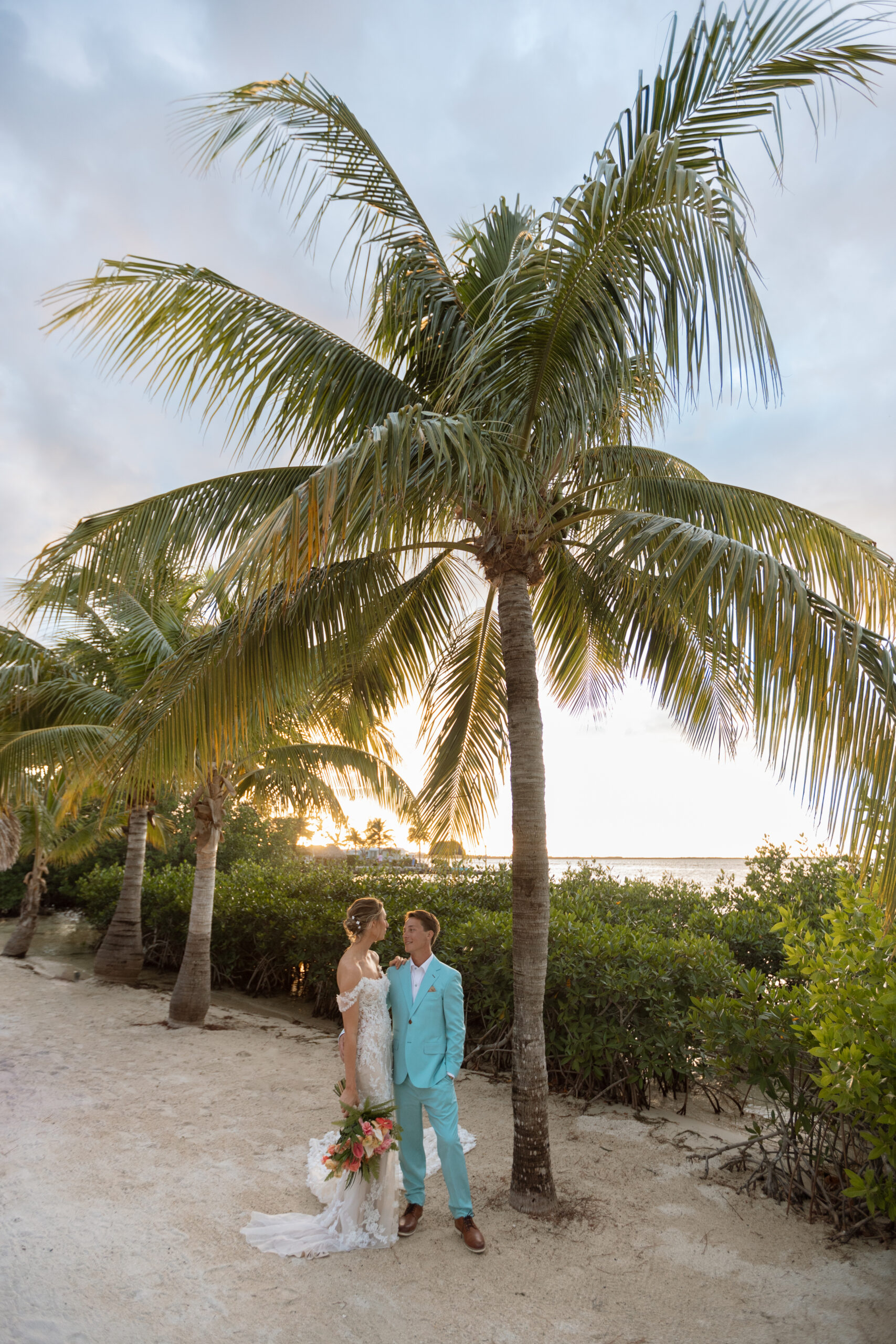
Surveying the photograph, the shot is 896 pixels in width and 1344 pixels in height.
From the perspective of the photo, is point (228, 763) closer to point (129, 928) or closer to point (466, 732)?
point (466, 732)

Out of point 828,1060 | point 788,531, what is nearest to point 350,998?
point 828,1060

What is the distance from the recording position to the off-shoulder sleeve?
482 centimetres

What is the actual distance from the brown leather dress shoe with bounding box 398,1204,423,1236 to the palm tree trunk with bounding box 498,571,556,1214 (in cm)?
68

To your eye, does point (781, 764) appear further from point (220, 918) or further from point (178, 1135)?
point (220, 918)

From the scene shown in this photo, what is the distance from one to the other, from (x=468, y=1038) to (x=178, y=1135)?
335 centimetres

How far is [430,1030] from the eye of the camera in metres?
4.79

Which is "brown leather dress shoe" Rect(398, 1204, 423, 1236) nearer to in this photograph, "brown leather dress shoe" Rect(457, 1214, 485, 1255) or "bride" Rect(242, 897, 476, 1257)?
"bride" Rect(242, 897, 476, 1257)

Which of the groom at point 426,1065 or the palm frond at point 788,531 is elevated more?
the palm frond at point 788,531

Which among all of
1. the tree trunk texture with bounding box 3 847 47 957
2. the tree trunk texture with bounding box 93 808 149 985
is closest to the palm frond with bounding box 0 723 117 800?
the tree trunk texture with bounding box 93 808 149 985

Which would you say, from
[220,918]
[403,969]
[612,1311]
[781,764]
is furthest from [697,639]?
[220,918]

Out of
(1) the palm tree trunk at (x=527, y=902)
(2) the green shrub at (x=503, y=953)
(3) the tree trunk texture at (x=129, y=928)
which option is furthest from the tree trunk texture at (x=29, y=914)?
(1) the palm tree trunk at (x=527, y=902)

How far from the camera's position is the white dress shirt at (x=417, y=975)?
488 centimetres

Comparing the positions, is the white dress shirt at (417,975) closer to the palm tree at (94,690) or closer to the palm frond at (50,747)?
the palm tree at (94,690)

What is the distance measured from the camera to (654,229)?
177 inches
